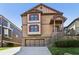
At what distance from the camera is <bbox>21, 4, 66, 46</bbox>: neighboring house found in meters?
13.3

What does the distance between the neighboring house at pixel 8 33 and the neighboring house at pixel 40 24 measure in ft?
0.44

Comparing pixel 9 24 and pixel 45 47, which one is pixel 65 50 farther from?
pixel 9 24

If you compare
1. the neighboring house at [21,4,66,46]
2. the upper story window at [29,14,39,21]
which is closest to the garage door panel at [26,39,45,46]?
the neighboring house at [21,4,66,46]

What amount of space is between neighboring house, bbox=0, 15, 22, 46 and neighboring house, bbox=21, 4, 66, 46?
0.13m

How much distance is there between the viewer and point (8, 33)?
43.6 ft

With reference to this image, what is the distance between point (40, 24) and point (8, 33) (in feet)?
2.11

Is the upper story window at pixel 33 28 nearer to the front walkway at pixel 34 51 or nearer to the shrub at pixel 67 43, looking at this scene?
the front walkway at pixel 34 51

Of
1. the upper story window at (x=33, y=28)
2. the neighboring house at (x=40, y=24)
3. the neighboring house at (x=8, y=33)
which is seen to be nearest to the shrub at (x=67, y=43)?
the neighboring house at (x=40, y=24)

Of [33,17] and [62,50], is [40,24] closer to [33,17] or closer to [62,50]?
[33,17]

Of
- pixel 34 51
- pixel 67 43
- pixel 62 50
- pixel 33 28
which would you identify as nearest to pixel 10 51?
pixel 34 51

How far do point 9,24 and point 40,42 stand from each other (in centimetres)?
69

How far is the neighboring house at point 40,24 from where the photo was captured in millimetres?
13258

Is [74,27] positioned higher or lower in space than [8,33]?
higher

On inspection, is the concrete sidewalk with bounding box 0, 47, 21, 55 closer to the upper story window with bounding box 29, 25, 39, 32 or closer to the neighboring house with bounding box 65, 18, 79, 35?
the upper story window with bounding box 29, 25, 39, 32
